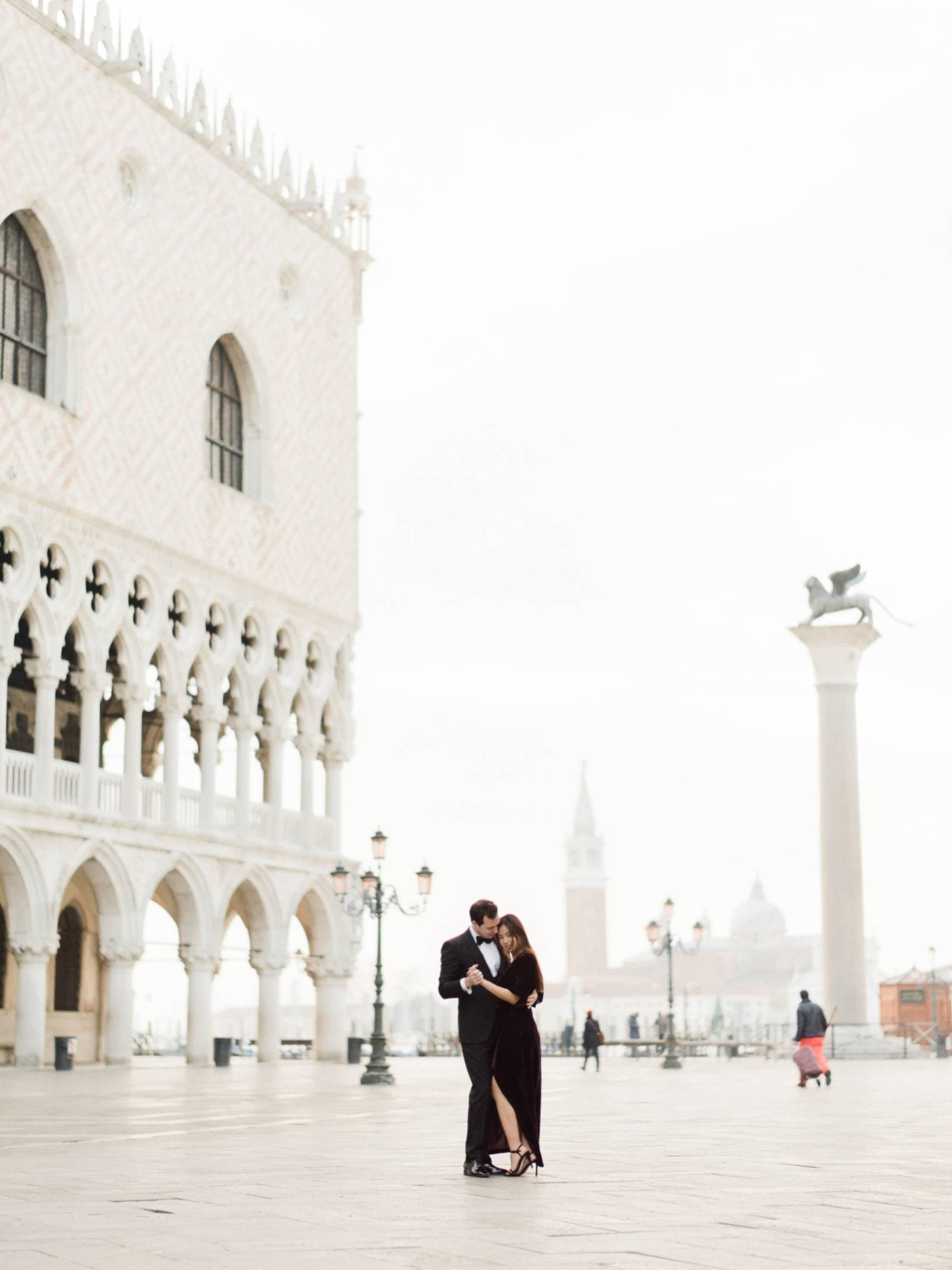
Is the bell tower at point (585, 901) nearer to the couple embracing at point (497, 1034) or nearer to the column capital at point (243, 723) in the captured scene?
the column capital at point (243, 723)

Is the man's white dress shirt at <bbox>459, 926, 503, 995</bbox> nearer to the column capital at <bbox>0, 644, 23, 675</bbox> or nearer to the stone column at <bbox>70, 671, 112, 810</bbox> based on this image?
the column capital at <bbox>0, 644, 23, 675</bbox>

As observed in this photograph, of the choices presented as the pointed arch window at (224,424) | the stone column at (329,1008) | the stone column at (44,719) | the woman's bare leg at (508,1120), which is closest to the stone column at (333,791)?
the stone column at (329,1008)

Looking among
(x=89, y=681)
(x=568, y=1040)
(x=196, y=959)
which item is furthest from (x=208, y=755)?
(x=568, y=1040)

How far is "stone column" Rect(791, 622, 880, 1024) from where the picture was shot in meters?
29.1

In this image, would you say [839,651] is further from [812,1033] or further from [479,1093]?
[479,1093]

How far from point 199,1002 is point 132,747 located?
12.8 ft

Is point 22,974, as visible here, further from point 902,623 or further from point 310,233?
point 902,623

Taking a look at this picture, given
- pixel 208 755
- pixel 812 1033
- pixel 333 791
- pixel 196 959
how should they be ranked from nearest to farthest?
pixel 812 1033 → pixel 196 959 → pixel 208 755 → pixel 333 791

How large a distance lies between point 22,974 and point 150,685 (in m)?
4.93

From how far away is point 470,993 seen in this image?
792cm

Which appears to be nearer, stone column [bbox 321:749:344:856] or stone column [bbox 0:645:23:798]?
stone column [bbox 0:645:23:798]

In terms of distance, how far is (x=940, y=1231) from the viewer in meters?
5.91

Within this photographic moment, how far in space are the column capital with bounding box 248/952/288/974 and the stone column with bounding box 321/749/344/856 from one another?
8.01 ft

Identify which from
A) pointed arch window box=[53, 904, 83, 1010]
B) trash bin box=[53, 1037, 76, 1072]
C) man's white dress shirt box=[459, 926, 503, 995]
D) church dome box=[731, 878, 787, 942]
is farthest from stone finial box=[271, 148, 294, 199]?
church dome box=[731, 878, 787, 942]
